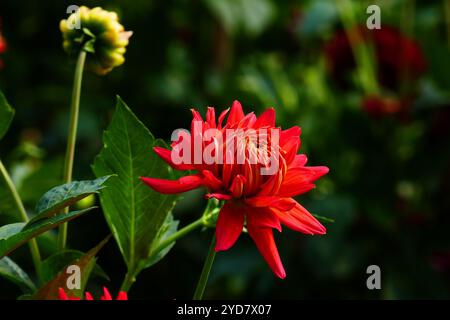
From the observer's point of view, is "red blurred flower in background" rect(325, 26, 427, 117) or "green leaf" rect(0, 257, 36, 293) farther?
"red blurred flower in background" rect(325, 26, 427, 117)

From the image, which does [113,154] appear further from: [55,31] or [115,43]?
[55,31]

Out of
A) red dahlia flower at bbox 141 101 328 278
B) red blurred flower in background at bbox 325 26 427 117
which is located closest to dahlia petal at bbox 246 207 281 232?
red dahlia flower at bbox 141 101 328 278

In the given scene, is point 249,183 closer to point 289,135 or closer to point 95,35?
point 289,135

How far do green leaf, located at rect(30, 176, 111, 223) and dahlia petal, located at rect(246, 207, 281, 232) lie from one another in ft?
0.26

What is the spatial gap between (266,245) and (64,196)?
11 cm

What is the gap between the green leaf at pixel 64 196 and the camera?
0.38 m

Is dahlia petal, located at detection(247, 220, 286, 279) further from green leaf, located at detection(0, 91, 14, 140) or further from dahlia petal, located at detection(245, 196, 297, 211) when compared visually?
green leaf, located at detection(0, 91, 14, 140)

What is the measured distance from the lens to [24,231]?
389 mm

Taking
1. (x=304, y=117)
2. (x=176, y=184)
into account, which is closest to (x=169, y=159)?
(x=176, y=184)

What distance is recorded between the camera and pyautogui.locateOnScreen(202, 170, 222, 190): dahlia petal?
41 cm

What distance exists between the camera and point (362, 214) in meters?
1.16

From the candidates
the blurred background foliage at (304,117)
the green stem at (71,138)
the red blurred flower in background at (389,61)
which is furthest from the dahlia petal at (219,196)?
the red blurred flower in background at (389,61)

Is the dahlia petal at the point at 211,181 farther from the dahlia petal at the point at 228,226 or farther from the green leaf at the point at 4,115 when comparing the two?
the green leaf at the point at 4,115

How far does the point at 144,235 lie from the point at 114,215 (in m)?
0.02
